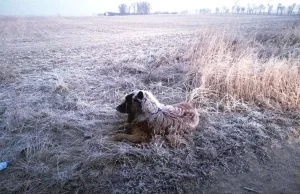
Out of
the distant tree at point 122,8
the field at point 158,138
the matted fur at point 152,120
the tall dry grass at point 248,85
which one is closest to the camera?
the field at point 158,138

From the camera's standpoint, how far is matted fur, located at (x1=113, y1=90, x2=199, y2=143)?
13.0 ft

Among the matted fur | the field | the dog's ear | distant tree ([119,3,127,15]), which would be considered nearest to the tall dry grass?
the field

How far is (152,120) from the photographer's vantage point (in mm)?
3975

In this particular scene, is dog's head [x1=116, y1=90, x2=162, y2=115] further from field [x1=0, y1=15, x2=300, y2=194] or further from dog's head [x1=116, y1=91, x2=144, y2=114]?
field [x1=0, y1=15, x2=300, y2=194]

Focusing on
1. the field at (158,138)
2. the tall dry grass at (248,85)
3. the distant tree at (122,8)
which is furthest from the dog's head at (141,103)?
the distant tree at (122,8)

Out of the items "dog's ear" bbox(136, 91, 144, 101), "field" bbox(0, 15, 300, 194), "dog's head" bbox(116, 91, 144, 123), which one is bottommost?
"field" bbox(0, 15, 300, 194)

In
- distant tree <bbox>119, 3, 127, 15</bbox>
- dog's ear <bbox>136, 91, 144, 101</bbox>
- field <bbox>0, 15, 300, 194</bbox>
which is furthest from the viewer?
distant tree <bbox>119, 3, 127, 15</bbox>

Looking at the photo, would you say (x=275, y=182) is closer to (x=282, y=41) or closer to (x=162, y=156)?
(x=162, y=156)

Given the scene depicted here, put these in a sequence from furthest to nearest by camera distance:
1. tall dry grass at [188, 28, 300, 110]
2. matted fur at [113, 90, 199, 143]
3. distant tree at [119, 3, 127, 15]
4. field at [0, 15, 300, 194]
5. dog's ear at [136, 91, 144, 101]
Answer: distant tree at [119, 3, 127, 15] → tall dry grass at [188, 28, 300, 110] → dog's ear at [136, 91, 144, 101] → matted fur at [113, 90, 199, 143] → field at [0, 15, 300, 194]

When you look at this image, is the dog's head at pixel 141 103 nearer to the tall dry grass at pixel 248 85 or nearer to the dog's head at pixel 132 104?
the dog's head at pixel 132 104

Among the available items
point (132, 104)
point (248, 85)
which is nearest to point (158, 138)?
point (132, 104)

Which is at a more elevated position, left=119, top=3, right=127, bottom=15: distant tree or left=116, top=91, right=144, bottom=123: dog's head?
left=119, top=3, right=127, bottom=15: distant tree

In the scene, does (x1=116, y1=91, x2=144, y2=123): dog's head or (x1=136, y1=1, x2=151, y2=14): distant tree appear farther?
(x1=136, y1=1, x2=151, y2=14): distant tree

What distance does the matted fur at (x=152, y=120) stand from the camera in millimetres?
3954
